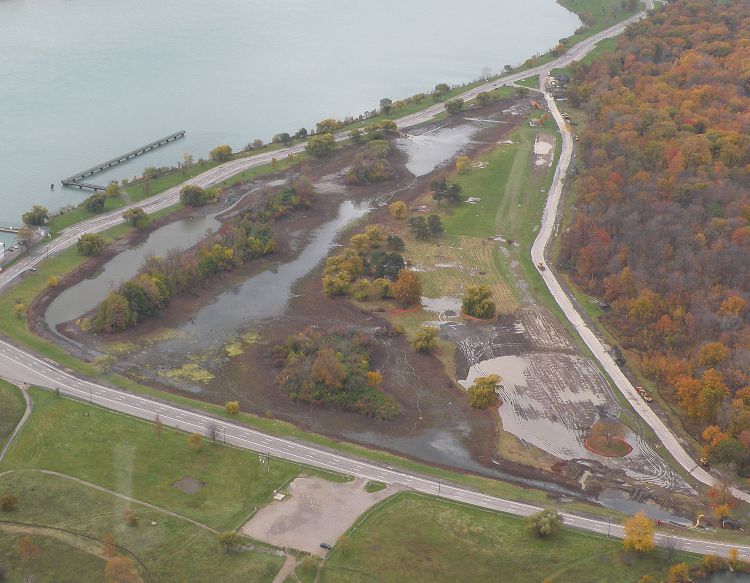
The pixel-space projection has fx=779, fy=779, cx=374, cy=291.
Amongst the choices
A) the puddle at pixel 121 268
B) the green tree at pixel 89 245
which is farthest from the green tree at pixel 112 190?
the green tree at pixel 89 245

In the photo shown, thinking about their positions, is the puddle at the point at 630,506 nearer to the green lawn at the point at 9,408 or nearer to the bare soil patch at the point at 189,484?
the bare soil patch at the point at 189,484

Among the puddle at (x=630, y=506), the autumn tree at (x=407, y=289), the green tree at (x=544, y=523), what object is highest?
the autumn tree at (x=407, y=289)

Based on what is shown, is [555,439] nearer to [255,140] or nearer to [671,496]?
[671,496]

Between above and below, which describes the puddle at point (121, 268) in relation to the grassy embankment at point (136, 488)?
above

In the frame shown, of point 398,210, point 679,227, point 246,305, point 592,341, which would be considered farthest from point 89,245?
point 679,227

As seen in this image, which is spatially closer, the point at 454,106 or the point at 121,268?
the point at 121,268

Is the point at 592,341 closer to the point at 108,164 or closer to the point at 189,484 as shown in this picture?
the point at 189,484

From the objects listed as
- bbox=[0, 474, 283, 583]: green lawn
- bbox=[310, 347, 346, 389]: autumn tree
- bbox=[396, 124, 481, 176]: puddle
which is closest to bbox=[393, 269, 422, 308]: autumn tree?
bbox=[310, 347, 346, 389]: autumn tree
